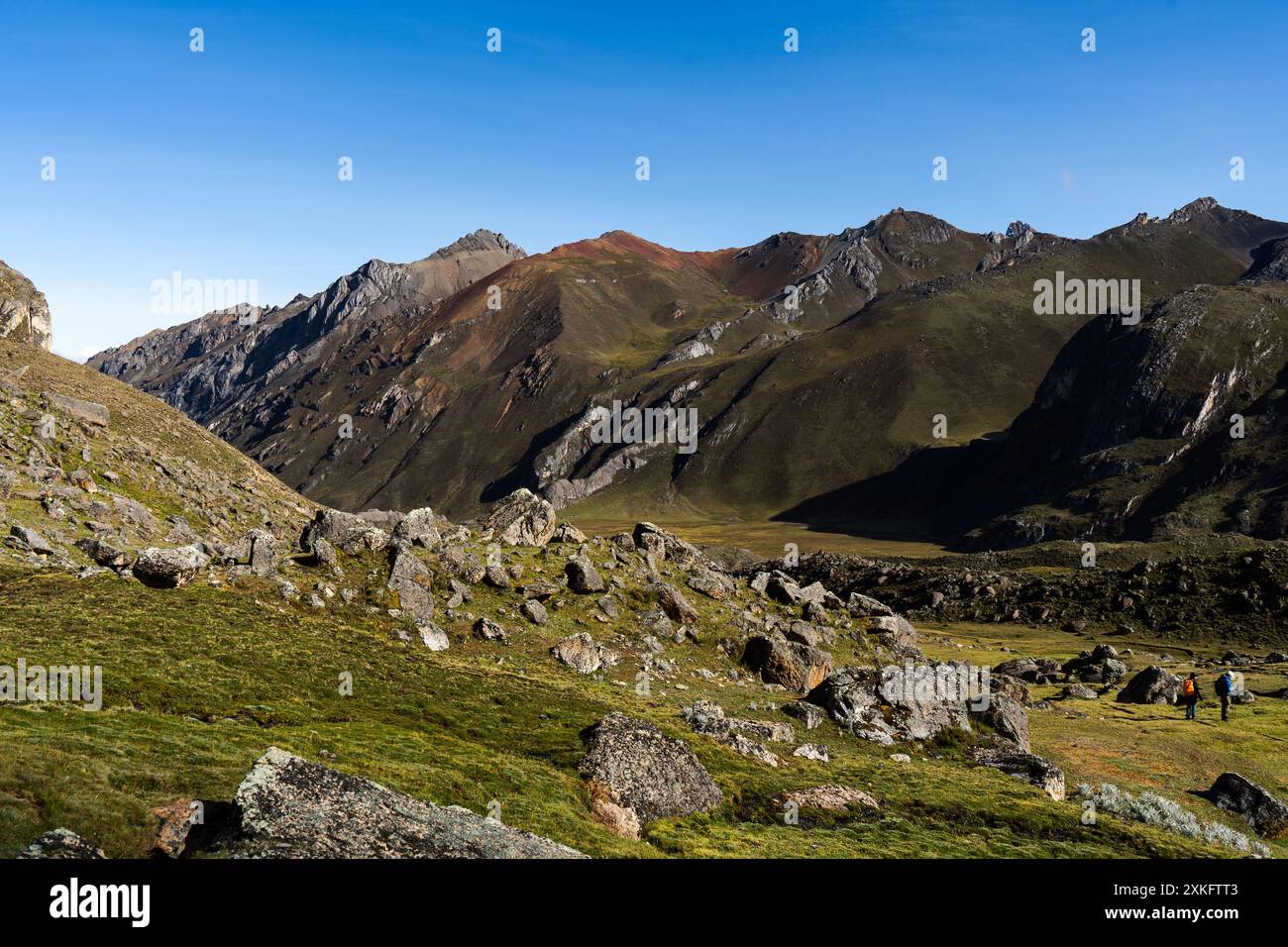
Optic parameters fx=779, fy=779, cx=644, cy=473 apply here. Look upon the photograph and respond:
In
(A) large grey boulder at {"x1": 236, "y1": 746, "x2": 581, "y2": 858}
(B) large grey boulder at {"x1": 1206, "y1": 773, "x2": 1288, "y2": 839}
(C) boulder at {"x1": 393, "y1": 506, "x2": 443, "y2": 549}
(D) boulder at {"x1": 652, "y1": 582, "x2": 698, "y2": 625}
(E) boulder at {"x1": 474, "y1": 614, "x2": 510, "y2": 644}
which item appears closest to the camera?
(A) large grey boulder at {"x1": 236, "y1": 746, "x2": 581, "y2": 858}

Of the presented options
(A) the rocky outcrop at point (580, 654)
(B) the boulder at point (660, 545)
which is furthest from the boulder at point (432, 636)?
(B) the boulder at point (660, 545)

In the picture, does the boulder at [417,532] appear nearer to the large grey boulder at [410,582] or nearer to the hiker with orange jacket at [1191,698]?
the large grey boulder at [410,582]

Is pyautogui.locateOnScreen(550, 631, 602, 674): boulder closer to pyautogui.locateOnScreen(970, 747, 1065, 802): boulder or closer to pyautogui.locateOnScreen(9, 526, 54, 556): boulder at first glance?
pyautogui.locateOnScreen(970, 747, 1065, 802): boulder

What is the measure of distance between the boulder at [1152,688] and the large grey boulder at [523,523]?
149ft

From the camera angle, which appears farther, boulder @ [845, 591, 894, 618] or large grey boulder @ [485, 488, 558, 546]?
boulder @ [845, 591, 894, 618]

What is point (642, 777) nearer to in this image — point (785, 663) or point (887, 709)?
point (887, 709)

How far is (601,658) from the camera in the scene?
46375mm

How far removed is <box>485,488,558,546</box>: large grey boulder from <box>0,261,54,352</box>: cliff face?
78436mm

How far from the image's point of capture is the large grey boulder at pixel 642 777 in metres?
23.5

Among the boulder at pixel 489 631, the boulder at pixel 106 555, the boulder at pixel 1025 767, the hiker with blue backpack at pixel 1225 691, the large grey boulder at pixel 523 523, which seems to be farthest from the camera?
the large grey boulder at pixel 523 523

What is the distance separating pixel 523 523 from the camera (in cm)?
6134

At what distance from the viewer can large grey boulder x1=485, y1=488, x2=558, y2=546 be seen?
60.6 metres

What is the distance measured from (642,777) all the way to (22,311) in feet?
380

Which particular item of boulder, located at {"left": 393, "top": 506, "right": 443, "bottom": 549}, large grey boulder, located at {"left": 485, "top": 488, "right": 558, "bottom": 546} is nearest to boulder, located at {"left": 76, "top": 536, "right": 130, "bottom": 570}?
boulder, located at {"left": 393, "top": 506, "right": 443, "bottom": 549}
